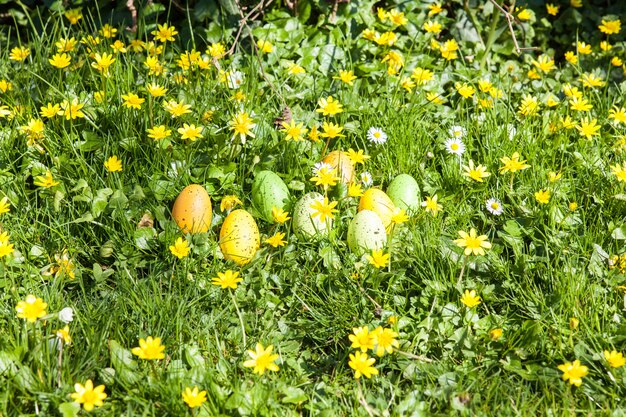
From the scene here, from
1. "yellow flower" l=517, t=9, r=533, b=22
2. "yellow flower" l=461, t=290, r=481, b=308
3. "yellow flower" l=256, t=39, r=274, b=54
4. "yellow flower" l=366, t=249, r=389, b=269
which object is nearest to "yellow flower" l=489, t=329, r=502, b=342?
"yellow flower" l=461, t=290, r=481, b=308

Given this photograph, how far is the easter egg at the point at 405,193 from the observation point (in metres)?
2.88

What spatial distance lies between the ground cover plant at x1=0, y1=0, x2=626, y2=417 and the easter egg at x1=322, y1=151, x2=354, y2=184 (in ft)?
0.04

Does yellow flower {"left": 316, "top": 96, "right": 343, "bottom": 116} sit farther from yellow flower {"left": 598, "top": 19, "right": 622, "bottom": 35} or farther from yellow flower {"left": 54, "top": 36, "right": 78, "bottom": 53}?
yellow flower {"left": 598, "top": 19, "right": 622, "bottom": 35}

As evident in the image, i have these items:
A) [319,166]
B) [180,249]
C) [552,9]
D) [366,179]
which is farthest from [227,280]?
[552,9]

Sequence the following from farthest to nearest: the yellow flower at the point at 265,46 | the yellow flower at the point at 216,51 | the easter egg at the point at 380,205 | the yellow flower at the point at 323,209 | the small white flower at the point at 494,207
Result: the yellow flower at the point at 265,46 < the yellow flower at the point at 216,51 < the small white flower at the point at 494,207 < the easter egg at the point at 380,205 < the yellow flower at the point at 323,209

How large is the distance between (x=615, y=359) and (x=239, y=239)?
1273mm

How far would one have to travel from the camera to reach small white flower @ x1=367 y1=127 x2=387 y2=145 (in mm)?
3178

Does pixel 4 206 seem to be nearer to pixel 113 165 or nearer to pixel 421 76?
pixel 113 165

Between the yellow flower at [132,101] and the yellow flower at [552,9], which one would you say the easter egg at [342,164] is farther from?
the yellow flower at [552,9]

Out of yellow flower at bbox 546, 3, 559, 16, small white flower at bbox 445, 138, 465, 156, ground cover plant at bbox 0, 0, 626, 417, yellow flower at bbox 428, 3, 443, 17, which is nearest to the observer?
ground cover plant at bbox 0, 0, 626, 417

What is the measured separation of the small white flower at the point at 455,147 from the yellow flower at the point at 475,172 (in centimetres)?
13

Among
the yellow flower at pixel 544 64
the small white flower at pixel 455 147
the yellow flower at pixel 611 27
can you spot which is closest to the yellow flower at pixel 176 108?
the small white flower at pixel 455 147

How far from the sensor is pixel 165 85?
10.9 ft

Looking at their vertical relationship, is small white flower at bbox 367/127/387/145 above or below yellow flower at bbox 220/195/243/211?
below
